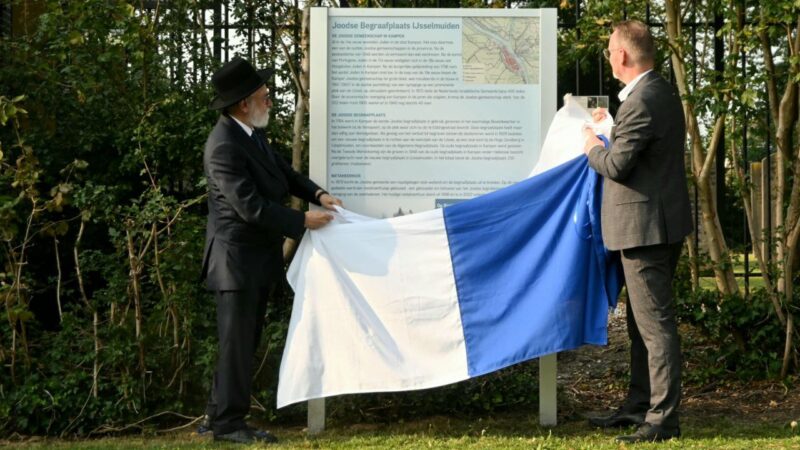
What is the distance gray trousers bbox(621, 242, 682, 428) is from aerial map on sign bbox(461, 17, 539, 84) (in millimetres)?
1224

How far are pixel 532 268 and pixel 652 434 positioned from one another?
1034 mm

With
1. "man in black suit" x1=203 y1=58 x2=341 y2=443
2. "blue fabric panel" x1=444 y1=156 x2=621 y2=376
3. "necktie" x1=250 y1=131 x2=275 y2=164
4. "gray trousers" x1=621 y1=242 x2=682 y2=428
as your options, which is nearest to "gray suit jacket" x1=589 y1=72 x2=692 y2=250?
"gray trousers" x1=621 y1=242 x2=682 y2=428

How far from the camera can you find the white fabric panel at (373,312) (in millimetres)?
5785

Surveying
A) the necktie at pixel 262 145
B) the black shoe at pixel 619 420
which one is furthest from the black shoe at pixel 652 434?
the necktie at pixel 262 145

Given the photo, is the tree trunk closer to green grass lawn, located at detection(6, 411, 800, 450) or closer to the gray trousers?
green grass lawn, located at detection(6, 411, 800, 450)

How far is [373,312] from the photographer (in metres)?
5.86

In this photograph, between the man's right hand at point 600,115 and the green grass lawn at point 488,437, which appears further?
the man's right hand at point 600,115

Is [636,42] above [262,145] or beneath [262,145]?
above

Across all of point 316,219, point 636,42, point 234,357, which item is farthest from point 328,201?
point 636,42

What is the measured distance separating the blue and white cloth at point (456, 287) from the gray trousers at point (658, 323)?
0.90ft

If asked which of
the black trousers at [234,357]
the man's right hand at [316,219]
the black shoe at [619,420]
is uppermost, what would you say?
A: the man's right hand at [316,219]

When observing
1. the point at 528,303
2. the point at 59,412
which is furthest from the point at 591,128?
the point at 59,412

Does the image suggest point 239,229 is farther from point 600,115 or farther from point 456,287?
point 600,115

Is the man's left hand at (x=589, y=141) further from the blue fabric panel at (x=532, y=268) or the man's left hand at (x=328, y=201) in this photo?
the man's left hand at (x=328, y=201)
